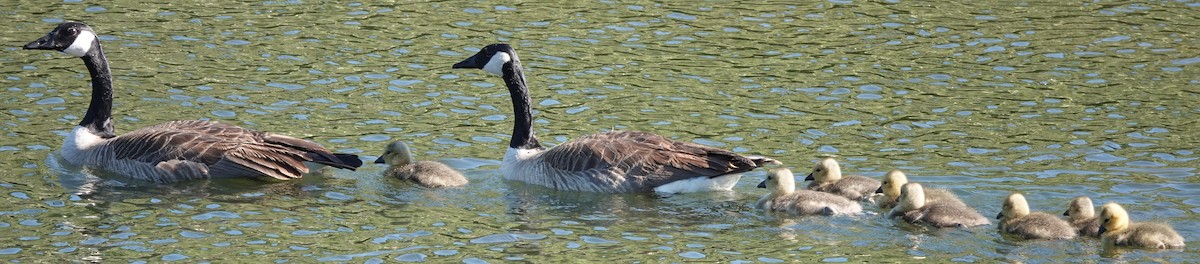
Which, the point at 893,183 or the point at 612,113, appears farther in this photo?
the point at 612,113

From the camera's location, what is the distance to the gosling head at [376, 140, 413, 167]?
15.5 metres

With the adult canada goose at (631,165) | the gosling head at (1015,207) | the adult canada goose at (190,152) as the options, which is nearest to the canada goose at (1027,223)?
the gosling head at (1015,207)

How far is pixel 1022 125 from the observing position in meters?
17.4

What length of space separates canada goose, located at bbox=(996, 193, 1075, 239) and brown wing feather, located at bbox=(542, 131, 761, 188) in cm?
230

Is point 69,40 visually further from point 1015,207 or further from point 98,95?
point 1015,207

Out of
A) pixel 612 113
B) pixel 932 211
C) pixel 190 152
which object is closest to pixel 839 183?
pixel 932 211

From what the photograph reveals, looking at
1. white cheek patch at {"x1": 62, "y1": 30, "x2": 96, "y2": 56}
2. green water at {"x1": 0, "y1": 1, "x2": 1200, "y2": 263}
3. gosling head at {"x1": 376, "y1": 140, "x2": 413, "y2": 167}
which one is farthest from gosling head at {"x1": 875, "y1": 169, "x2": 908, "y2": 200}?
white cheek patch at {"x1": 62, "y1": 30, "x2": 96, "y2": 56}

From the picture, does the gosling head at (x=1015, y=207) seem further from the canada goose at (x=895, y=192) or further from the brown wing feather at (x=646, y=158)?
the brown wing feather at (x=646, y=158)

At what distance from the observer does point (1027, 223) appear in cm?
1292

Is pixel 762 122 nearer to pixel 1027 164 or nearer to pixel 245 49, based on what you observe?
pixel 1027 164

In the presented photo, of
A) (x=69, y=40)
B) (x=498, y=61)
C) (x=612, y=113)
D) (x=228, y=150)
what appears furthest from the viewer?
(x=612, y=113)

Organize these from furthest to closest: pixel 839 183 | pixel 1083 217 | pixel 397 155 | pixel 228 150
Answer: pixel 397 155, pixel 228 150, pixel 839 183, pixel 1083 217

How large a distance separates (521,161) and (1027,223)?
478cm

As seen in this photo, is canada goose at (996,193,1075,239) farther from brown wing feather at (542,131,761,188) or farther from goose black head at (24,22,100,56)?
goose black head at (24,22,100,56)
